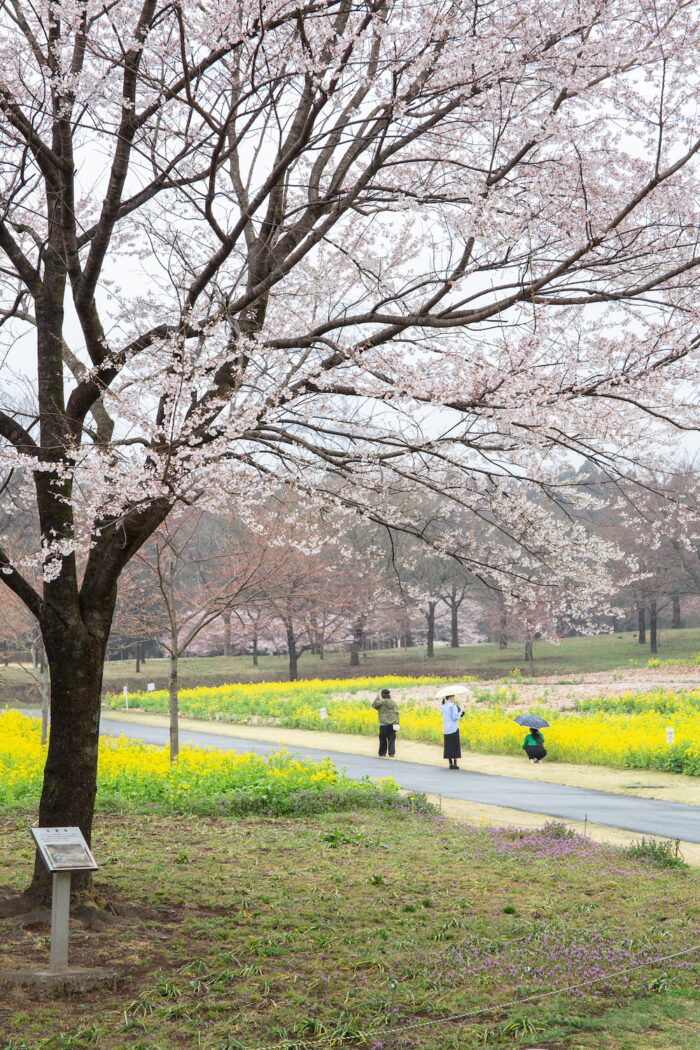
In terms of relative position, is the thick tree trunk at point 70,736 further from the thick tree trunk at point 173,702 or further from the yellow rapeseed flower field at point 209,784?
the thick tree trunk at point 173,702

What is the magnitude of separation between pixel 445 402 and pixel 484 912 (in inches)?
149

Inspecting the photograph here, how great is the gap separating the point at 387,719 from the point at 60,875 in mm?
12397

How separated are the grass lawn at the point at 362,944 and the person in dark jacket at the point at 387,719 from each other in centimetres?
775

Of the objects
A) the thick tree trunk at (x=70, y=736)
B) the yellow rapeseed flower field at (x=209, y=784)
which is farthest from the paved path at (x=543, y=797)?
the thick tree trunk at (x=70, y=736)

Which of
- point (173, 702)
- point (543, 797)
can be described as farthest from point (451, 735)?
point (173, 702)

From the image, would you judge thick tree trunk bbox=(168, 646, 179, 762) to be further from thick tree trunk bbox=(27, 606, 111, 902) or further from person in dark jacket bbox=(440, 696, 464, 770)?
thick tree trunk bbox=(27, 606, 111, 902)

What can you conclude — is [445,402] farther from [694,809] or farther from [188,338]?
[694,809]

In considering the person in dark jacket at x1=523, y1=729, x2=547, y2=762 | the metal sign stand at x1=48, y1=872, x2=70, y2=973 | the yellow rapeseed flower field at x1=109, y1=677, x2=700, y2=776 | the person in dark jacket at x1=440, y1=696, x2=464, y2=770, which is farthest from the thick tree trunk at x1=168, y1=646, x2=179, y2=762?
the metal sign stand at x1=48, y1=872, x2=70, y2=973

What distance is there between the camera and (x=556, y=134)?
17.9 ft

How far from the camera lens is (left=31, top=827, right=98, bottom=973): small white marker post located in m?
4.58

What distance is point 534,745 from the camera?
15.7 m

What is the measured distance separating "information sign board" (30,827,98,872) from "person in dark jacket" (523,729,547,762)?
470 inches

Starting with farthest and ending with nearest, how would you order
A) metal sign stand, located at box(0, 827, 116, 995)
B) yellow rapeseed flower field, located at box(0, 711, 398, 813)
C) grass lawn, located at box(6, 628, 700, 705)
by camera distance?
grass lawn, located at box(6, 628, 700, 705)
yellow rapeseed flower field, located at box(0, 711, 398, 813)
metal sign stand, located at box(0, 827, 116, 995)

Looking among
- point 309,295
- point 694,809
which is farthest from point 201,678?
point 309,295
